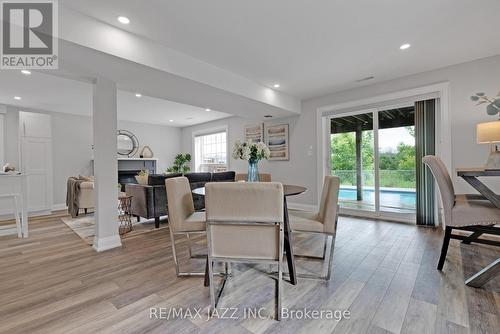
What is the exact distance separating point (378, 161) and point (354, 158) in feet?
1.44

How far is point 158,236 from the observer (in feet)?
10.6

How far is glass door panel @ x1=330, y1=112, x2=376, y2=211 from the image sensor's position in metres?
4.19

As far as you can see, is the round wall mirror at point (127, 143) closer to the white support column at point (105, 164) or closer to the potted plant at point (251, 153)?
the white support column at point (105, 164)

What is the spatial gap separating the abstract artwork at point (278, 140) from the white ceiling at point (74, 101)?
5.52 ft

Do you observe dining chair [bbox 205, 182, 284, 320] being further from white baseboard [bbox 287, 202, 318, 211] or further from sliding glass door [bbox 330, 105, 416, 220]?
white baseboard [bbox 287, 202, 318, 211]

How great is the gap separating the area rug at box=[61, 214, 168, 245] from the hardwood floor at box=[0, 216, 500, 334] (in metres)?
0.52

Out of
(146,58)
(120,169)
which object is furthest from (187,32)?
(120,169)

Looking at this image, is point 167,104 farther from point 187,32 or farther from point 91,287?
point 91,287

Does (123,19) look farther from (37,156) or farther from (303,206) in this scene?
(37,156)

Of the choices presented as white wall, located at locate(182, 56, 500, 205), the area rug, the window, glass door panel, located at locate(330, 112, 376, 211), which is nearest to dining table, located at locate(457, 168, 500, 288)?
white wall, located at locate(182, 56, 500, 205)

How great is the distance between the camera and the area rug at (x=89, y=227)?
3275 millimetres

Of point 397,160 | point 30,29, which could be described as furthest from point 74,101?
point 397,160

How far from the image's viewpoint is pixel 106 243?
273 cm

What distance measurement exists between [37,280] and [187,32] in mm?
2729
